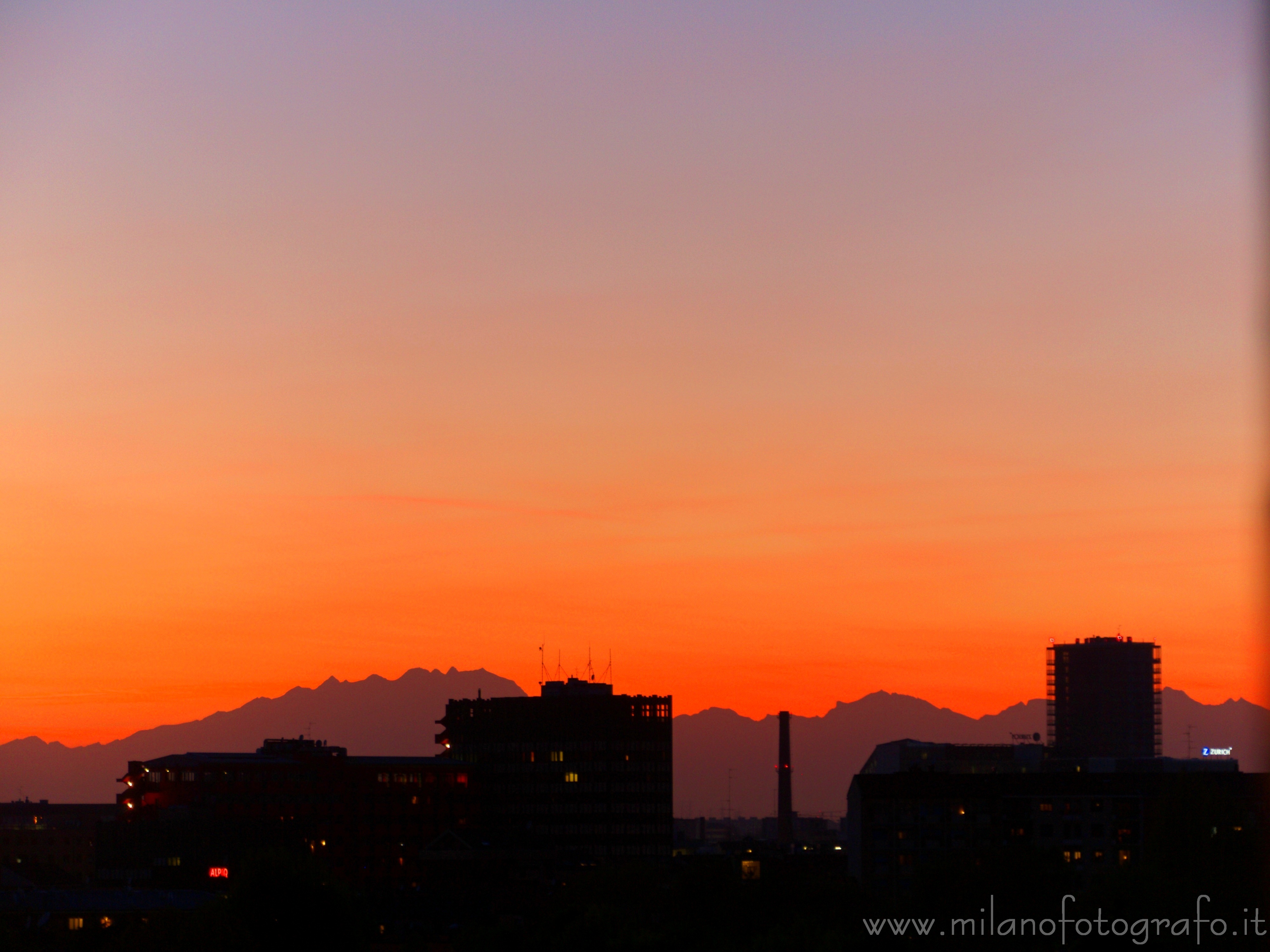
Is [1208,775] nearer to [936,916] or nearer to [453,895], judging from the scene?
[936,916]

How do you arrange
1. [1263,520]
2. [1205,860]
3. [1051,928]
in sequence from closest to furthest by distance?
[1263,520], [1051,928], [1205,860]

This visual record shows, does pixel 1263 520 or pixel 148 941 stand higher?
pixel 1263 520

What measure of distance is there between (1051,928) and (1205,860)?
22.2m

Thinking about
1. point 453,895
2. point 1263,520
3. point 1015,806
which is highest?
point 1263,520

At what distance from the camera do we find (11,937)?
10781 centimetres

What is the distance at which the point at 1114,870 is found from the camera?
A: 361 ft

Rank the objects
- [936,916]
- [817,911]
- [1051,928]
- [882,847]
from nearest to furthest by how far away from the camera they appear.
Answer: [1051,928] < [936,916] < [817,911] < [882,847]

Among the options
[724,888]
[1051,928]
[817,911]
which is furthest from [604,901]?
[1051,928]

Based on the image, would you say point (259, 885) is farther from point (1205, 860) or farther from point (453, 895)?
point (453, 895)

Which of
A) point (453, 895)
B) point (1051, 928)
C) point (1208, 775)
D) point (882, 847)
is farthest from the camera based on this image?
point (453, 895)

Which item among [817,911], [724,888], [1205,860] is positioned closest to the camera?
[1205,860]

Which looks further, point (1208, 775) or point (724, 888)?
point (1208, 775)

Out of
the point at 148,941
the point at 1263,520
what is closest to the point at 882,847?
the point at 148,941

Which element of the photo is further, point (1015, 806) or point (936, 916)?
point (1015, 806)
